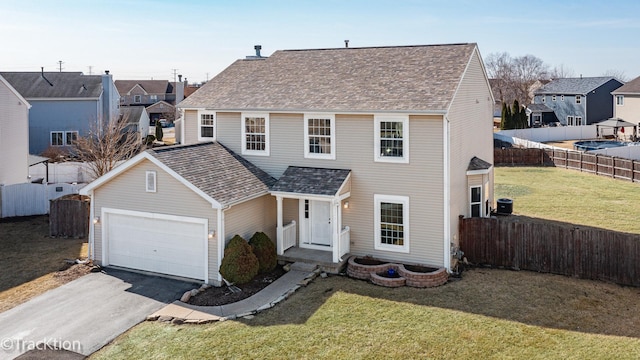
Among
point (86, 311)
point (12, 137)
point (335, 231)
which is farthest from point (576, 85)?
point (86, 311)

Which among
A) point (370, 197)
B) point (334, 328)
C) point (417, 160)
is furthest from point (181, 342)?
point (417, 160)

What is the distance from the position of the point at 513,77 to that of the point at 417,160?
87.4 meters

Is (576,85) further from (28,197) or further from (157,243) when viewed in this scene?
(28,197)

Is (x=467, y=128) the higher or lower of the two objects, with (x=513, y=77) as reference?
lower

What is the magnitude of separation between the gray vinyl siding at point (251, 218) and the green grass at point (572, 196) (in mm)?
12663

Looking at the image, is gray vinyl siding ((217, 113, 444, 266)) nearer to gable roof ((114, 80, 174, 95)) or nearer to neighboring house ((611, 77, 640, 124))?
neighboring house ((611, 77, 640, 124))

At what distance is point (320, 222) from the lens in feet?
60.0

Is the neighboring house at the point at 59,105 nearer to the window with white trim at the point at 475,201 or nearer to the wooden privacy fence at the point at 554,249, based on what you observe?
the window with white trim at the point at 475,201

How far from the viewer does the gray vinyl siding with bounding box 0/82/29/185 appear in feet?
86.9

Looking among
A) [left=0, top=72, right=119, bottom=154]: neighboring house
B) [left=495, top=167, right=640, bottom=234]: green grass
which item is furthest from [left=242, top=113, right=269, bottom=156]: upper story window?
[left=0, top=72, right=119, bottom=154]: neighboring house

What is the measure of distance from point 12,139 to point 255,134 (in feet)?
54.5

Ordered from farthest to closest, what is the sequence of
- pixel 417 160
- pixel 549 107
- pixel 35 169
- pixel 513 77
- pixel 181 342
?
pixel 513 77 → pixel 549 107 → pixel 35 169 → pixel 417 160 → pixel 181 342

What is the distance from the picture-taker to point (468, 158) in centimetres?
1933

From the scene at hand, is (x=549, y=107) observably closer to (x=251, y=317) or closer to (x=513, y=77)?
(x=513, y=77)
